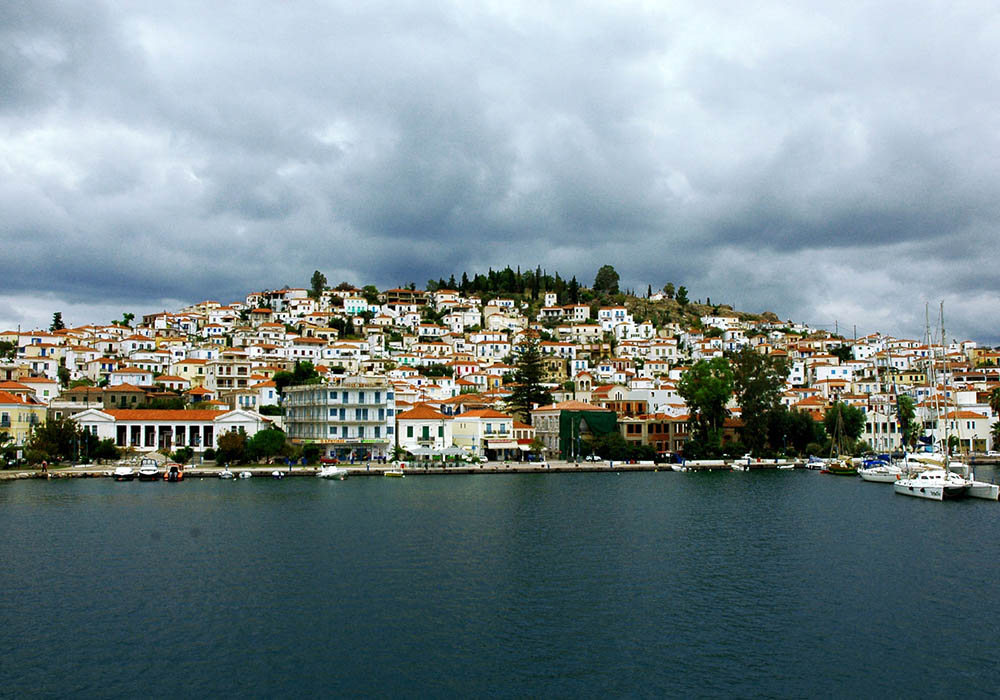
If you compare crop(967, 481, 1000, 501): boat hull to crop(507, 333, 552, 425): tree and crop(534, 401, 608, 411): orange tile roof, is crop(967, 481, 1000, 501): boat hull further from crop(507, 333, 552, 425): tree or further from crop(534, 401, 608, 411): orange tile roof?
crop(507, 333, 552, 425): tree

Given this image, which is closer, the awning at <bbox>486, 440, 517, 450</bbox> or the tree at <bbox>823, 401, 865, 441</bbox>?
the awning at <bbox>486, 440, 517, 450</bbox>

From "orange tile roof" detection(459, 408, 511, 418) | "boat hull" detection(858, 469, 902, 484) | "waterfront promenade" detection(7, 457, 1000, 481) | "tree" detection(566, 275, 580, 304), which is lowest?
"boat hull" detection(858, 469, 902, 484)

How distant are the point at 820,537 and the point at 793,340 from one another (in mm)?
103986

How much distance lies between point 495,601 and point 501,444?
44075 mm

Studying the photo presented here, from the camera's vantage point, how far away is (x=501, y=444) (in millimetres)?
65375

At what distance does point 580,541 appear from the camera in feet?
96.2

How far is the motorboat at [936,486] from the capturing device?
42656 mm

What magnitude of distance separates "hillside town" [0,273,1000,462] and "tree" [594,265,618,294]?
5.16 metres

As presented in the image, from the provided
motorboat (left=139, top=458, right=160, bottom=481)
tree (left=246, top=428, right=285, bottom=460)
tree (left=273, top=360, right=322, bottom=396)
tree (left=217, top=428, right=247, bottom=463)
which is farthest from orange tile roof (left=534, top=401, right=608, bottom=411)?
motorboat (left=139, top=458, right=160, bottom=481)

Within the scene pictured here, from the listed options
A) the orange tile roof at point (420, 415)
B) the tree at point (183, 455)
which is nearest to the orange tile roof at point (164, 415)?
the tree at point (183, 455)

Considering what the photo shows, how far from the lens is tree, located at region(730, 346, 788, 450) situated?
227 ft

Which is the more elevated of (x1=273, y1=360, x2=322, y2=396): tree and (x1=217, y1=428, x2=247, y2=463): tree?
(x1=273, y1=360, x2=322, y2=396): tree

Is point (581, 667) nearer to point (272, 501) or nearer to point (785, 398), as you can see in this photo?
point (272, 501)

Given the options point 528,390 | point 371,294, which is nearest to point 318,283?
point 371,294
